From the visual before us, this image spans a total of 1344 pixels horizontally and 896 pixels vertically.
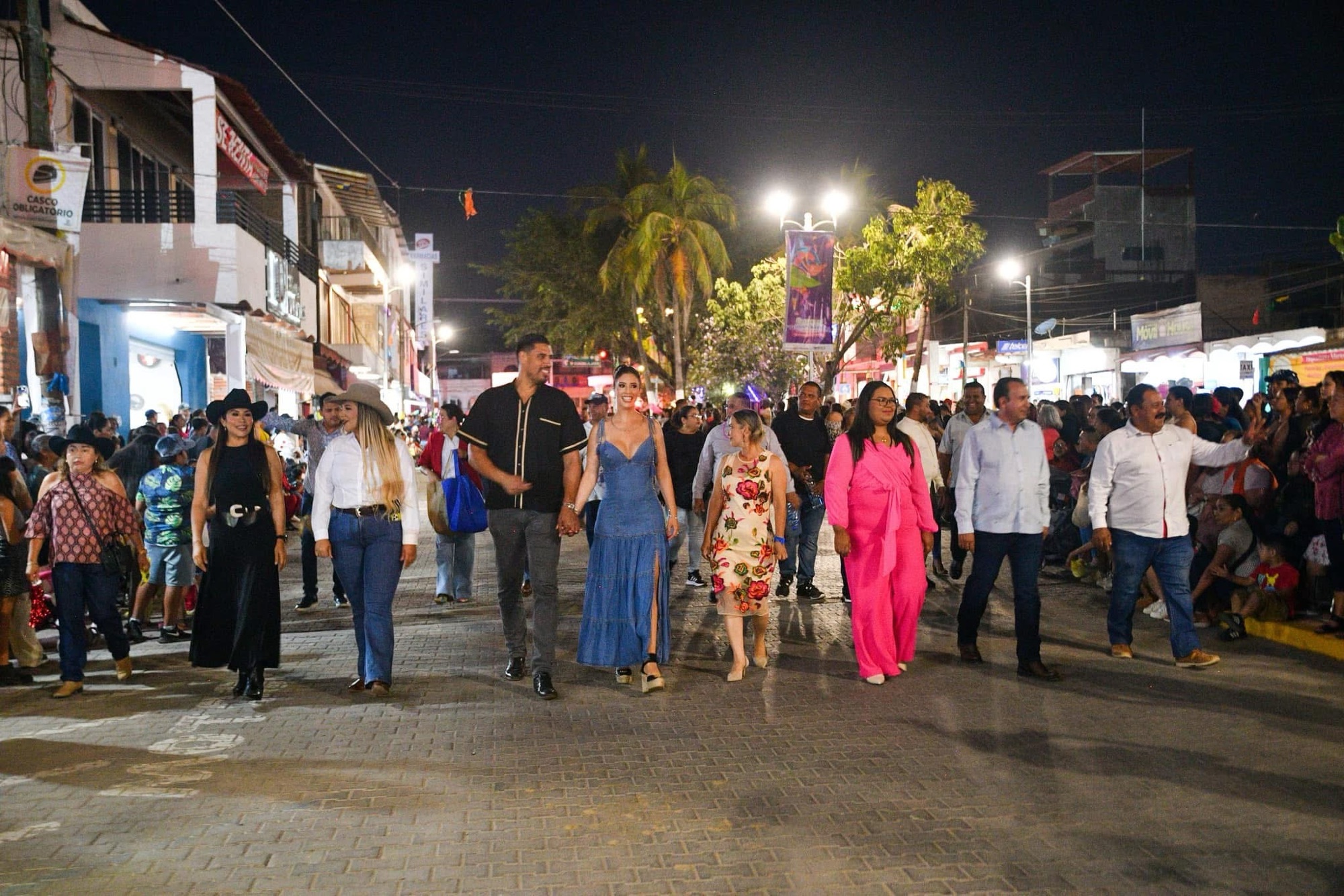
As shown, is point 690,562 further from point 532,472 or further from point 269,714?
point 269,714

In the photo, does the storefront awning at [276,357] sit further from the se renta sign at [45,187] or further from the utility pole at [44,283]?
the se renta sign at [45,187]

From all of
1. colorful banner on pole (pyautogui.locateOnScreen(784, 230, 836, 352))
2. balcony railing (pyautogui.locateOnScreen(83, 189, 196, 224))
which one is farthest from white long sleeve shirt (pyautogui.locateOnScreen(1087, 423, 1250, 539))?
balcony railing (pyautogui.locateOnScreen(83, 189, 196, 224))

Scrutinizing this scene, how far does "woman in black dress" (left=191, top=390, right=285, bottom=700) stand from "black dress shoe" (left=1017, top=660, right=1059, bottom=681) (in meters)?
4.68

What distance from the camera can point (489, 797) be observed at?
5102 millimetres

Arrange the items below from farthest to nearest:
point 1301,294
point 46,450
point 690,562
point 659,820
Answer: point 1301,294
point 690,562
point 46,450
point 659,820

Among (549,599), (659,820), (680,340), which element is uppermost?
(680,340)

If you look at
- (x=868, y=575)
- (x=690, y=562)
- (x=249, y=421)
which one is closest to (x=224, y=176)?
(x=690, y=562)

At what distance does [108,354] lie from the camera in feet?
63.3

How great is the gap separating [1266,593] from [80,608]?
26.7ft

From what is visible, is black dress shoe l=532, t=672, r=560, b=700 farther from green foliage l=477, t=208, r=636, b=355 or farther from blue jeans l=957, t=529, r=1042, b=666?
green foliage l=477, t=208, r=636, b=355

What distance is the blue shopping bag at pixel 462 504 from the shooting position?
34.2 ft

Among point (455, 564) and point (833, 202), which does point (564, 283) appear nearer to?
point (833, 202)

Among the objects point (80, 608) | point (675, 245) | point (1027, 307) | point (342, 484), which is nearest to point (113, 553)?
point (80, 608)

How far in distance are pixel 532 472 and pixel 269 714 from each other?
6.71 ft
